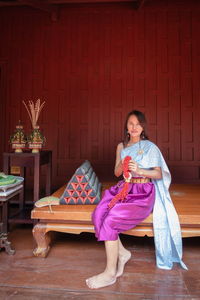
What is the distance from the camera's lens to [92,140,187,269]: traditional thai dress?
5.55ft

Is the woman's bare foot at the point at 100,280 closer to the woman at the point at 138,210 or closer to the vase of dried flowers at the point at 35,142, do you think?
the woman at the point at 138,210

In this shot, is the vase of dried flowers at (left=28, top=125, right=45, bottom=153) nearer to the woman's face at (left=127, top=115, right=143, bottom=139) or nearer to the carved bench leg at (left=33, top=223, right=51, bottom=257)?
the carved bench leg at (left=33, top=223, right=51, bottom=257)

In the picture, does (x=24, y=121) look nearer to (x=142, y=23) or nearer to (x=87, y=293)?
(x=142, y=23)

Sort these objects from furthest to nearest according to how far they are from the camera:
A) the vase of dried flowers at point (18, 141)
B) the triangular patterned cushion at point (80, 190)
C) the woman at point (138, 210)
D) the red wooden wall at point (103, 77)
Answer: the red wooden wall at point (103, 77) → the vase of dried flowers at point (18, 141) → the triangular patterned cushion at point (80, 190) → the woman at point (138, 210)

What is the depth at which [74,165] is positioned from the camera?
4.18m

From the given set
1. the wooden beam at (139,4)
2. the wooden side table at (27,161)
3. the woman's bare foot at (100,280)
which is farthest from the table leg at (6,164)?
the wooden beam at (139,4)

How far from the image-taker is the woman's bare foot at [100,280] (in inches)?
59.9

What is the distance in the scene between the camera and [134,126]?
2.03 m

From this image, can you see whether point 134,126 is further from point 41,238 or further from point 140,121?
point 41,238

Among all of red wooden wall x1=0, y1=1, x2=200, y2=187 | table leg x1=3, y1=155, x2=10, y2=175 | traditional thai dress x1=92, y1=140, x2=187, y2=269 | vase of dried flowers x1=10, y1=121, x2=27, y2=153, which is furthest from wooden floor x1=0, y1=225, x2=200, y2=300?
red wooden wall x1=0, y1=1, x2=200, y2=187

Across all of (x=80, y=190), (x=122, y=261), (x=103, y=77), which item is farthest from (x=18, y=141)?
(x=103, y=77)

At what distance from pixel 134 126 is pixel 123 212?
0.68 m

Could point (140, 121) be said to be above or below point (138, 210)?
above

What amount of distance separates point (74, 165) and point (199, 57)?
2.60 meters
